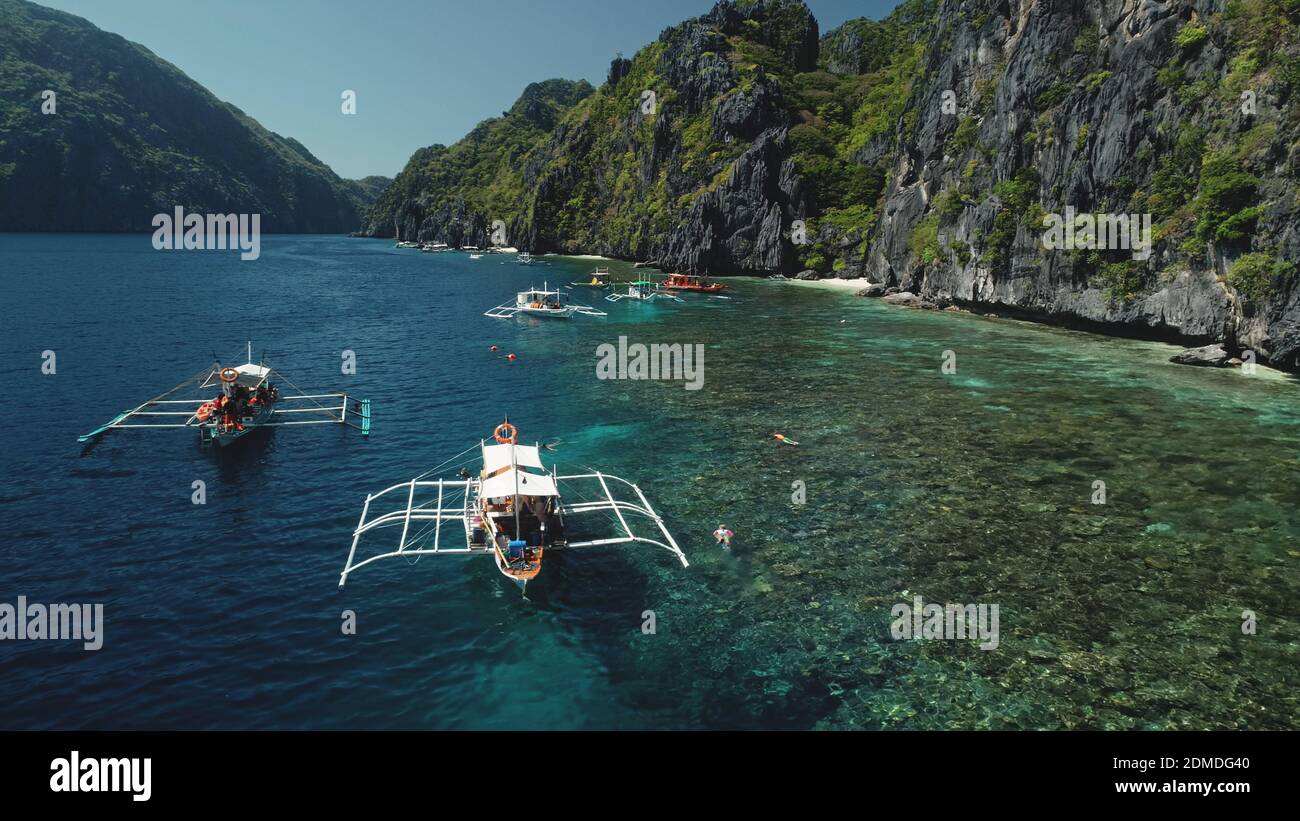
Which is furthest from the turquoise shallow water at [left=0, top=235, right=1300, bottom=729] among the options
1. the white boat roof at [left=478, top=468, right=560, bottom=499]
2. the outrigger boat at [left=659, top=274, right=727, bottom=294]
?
the outrigger boat at [left=659, top=274, right=727, bottom=294]

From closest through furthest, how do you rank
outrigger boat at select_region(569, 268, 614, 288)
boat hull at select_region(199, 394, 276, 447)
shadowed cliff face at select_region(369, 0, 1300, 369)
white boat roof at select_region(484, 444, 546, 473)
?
white boat roof at select_region(484, 444, 546, 473) → boat hull at select_region(199, 394, 276, 447) → shadowed cliff face at select_region(369, 0, 1300, 369) → outrigger boat at select_region(569, 268, 614, 288)

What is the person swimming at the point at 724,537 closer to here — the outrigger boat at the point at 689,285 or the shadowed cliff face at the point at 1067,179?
the shadowed cliff face at the point at 1067,179

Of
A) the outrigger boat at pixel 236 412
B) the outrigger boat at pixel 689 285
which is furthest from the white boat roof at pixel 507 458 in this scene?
the outrigger boat at pixel 689 285

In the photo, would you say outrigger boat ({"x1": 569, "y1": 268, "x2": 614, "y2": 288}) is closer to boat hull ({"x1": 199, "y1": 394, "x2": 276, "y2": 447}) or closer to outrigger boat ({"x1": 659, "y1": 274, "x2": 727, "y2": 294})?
outrigger boat ({"x1": 659, "y1": 274, "x2": 727, "y2": 294})

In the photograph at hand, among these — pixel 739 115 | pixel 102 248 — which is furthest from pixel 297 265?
pixel 739 115

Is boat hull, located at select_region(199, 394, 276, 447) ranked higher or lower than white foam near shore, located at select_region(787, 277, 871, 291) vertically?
lower

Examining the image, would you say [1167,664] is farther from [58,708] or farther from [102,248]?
[102,248]

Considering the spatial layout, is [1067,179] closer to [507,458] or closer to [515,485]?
[507,458]
